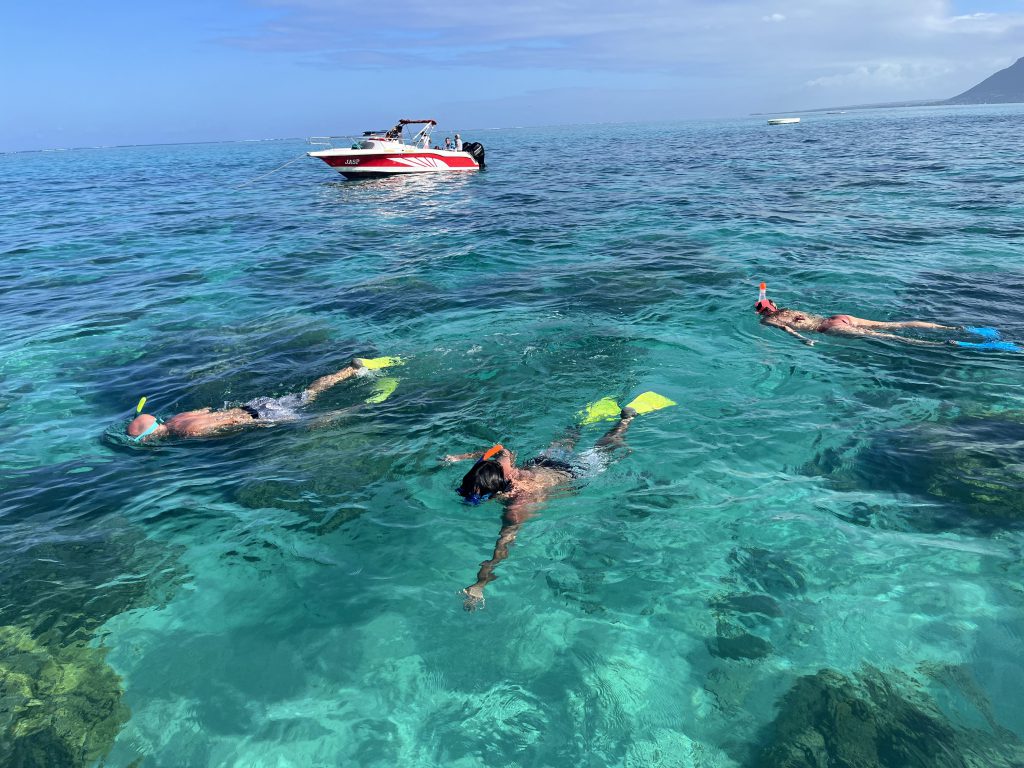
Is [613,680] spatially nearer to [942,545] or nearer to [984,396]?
[942,545]

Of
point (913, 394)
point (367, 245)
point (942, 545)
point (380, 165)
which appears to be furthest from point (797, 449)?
point (380, 165)

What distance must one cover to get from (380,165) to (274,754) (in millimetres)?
36139

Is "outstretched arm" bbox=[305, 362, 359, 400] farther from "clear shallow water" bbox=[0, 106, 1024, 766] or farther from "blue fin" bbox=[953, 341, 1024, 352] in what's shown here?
"blue fin" bbox=[953, 341, 1024, 352]

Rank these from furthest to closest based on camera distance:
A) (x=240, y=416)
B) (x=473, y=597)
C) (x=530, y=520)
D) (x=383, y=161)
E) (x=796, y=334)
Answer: (x=383, y=161)
(x=796, y=334)
(x=240, y=416)
(x=530, y=520)
(x=473, y=597)

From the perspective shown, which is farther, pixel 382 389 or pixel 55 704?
pixel 382 389

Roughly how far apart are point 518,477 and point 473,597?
4.78ft

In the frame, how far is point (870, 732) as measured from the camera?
3748mm

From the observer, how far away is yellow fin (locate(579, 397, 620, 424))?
25.2ft

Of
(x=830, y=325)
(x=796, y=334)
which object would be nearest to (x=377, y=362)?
(x=796, y=334)

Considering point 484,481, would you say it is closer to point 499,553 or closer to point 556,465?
point 499,553

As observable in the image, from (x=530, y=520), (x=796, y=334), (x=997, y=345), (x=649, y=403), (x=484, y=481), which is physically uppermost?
(x=997, y=345)

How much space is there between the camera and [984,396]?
7.46 m

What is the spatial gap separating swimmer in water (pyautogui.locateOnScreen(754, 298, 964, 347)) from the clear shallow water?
0.27 metres

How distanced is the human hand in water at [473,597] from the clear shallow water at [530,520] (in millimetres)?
139
